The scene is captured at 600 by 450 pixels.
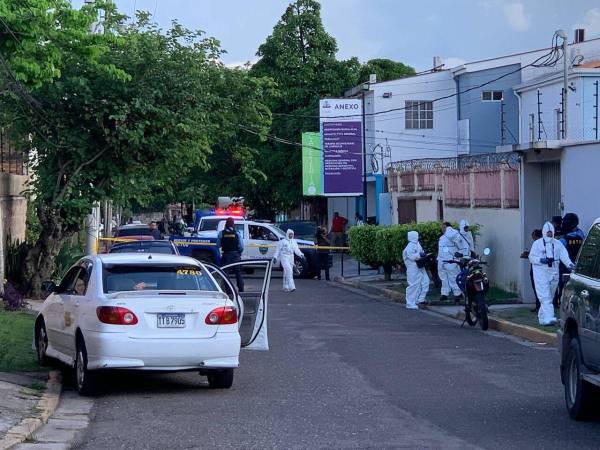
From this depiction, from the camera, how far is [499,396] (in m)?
12.2

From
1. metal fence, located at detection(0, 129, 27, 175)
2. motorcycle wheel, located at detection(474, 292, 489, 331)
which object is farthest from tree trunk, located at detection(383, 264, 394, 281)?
motorcycle wheel, located at detection(474, 292, 489, 331)

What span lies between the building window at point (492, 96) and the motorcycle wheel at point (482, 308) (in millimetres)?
32728

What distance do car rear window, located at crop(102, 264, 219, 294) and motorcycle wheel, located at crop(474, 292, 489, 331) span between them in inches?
314

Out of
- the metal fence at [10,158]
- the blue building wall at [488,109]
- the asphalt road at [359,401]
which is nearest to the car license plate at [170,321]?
the asphalt road at [359,401]

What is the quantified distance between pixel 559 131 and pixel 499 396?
95.4ft

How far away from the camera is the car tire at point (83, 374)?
12188mm

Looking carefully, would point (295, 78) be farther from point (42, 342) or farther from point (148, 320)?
point (148, 320)

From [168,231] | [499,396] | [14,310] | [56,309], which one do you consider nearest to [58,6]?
[56,309]

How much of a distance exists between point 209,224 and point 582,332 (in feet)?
103

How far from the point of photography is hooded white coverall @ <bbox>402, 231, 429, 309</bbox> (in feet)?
80.0

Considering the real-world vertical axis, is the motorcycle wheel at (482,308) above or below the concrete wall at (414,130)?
below

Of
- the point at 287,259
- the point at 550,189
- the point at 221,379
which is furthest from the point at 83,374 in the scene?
→ the point at 287,259

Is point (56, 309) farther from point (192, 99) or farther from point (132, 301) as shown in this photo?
point (192, 99)

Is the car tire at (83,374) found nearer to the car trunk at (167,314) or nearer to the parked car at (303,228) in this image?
the car trunk at (167,314)
